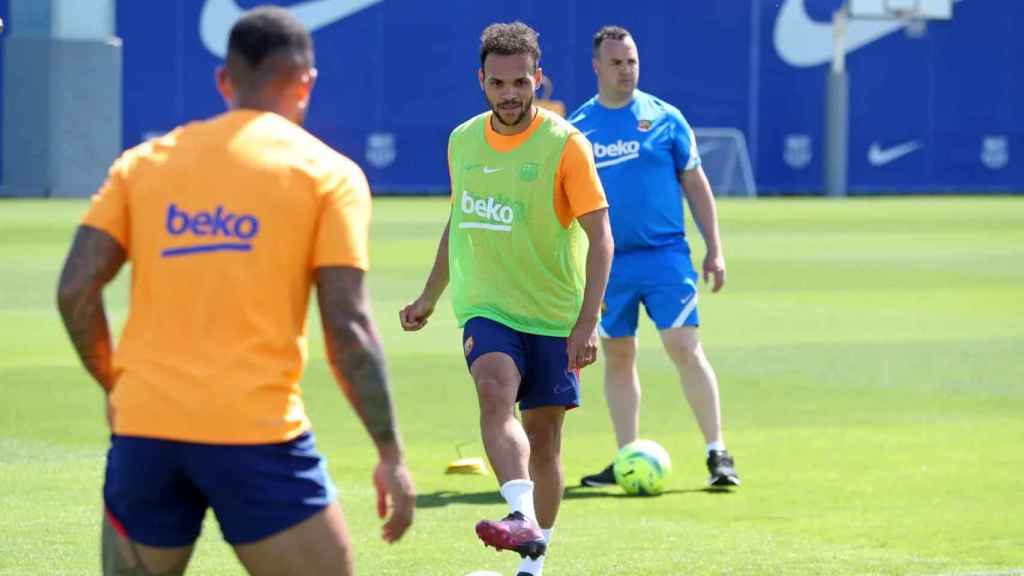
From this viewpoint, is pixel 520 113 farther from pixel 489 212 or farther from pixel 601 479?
pixel 601 479

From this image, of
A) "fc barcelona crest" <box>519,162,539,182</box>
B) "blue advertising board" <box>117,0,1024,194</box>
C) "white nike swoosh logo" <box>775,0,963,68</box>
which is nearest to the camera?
"fc barcelona crest" <box>519,162,539,182</box>

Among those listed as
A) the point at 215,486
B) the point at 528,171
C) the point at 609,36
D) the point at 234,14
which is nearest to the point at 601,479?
the point at 609,36

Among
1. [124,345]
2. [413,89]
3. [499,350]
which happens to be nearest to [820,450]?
[499,350]

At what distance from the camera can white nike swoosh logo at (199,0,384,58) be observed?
42.7 meters

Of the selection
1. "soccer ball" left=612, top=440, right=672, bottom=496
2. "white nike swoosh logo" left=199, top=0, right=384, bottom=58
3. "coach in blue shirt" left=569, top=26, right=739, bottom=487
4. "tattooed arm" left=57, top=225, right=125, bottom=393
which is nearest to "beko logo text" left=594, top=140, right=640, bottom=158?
"coach in blue shirt" left=569, top=26, right=739, bottom=487

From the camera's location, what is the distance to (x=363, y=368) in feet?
16.0

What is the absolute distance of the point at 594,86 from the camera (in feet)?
153

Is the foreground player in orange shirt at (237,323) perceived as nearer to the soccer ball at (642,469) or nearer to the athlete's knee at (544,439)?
the athlete's knee at (544,439)

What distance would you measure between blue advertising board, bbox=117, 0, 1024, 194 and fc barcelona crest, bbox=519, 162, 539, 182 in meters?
35.4

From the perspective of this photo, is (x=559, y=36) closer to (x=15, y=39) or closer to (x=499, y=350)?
(x=15, y=39)

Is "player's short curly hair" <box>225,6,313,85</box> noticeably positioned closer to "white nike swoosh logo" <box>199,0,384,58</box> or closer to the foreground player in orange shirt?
the foreground player in orange shirt

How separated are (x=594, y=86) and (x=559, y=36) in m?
1.50

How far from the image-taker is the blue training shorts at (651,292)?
405 inches

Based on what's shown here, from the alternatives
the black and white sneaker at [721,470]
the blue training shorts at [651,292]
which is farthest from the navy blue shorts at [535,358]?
the blue training shorts at [651,292]
